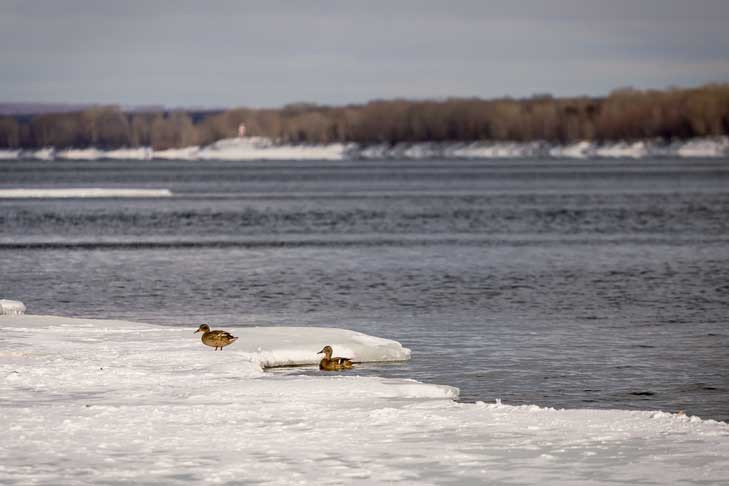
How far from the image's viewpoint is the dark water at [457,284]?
18.0 metres

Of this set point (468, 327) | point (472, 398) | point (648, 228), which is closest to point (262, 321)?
point (468, 327)

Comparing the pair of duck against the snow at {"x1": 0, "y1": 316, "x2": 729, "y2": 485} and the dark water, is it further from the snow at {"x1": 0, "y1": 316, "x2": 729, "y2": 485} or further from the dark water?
the dark water

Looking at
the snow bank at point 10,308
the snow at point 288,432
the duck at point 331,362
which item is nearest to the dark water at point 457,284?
the duck at point 331,362

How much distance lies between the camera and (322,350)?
18.0 m

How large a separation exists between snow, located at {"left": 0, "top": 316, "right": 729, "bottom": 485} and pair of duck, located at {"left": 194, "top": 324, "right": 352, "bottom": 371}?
0.20m

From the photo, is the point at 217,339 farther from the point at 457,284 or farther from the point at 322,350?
the point at 457,284

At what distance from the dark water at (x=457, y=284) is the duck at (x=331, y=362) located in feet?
1.99

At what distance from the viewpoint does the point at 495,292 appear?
97.5 feet

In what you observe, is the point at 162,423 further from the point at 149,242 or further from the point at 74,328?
the point at 149,242

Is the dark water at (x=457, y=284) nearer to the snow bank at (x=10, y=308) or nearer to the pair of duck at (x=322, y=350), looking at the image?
the pair of duck at (x=322, y=350)

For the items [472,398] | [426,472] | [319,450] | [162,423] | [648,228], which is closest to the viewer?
[426,472]

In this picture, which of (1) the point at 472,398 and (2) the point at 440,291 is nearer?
(1) the point at 472,398

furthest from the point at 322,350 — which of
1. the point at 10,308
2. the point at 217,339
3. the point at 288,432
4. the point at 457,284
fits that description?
the point at 457,284

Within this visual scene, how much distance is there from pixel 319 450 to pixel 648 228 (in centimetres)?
4575
